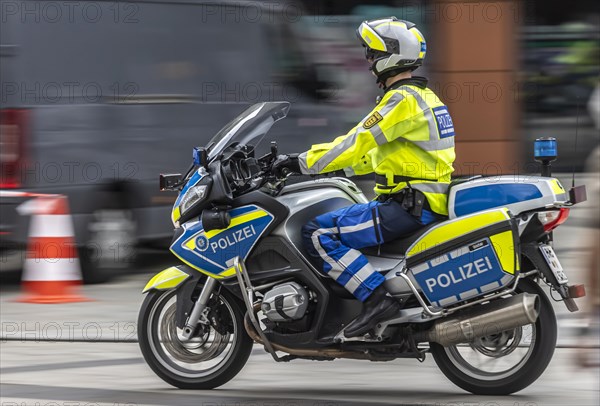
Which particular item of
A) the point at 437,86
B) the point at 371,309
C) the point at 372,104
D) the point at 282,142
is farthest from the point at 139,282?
the point at 371,309

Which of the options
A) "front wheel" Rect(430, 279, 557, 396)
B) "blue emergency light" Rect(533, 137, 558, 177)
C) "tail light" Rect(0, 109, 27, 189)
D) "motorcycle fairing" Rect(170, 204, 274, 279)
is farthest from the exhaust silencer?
"tail light" Rect(0, 109, 27, 189)

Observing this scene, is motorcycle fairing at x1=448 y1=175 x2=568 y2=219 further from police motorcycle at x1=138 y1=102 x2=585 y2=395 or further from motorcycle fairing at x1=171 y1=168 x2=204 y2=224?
motorcycle fairing at x1=171 y1=168 x2=204 y2=224

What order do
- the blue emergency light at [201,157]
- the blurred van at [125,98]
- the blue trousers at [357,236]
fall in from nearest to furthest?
the blue trousers at [357,236] → the blue emergency light at [201,157] → the blurred van at [125,98]

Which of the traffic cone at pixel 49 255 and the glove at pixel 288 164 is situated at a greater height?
the glove at pixel 288 164

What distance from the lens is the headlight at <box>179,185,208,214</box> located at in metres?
6.88

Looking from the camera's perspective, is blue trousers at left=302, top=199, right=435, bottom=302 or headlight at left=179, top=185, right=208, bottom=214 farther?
headlight at left=179, top=185, right=208, bottom=214

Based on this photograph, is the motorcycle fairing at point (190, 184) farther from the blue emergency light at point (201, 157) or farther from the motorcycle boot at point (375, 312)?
the motorcycle boot at point (375, 312)

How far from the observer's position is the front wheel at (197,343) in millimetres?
7059

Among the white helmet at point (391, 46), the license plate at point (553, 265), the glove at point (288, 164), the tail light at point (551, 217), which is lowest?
the license plate at point (553, 265)

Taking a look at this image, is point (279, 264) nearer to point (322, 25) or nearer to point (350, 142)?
point (350, 142)

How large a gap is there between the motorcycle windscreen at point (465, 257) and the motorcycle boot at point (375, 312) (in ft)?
0.59

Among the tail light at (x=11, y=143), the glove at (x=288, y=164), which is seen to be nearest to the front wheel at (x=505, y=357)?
the glove at (x=288, y=164)

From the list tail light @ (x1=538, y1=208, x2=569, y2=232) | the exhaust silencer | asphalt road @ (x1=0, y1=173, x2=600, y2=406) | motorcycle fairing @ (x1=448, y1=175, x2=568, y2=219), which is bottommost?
asphalt road @ (x1=0, y1=173, x2=600, y2=406)

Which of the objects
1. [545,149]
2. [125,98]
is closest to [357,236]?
[545,149]
